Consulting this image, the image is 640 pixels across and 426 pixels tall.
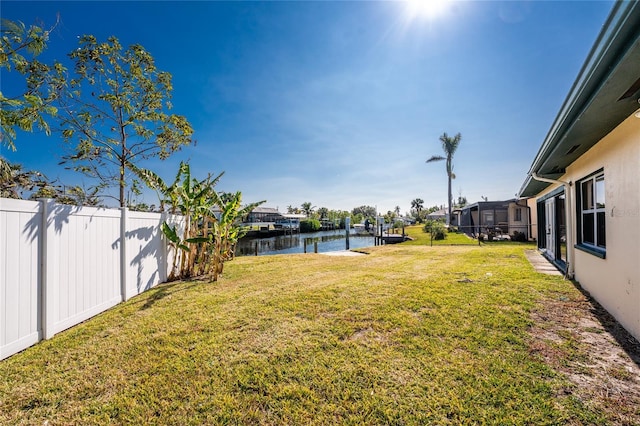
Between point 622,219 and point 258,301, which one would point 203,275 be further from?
point 622,219

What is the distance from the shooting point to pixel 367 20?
22.9 feet

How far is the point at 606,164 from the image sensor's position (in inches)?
158

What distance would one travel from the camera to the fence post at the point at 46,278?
2955 millimetres

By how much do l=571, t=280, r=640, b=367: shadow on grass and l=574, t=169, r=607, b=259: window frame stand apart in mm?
851

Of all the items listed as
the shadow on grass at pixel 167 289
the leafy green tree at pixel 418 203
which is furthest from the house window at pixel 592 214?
the leafy green tree at pixel 418 203

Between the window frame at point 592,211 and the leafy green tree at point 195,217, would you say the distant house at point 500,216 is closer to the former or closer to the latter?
the window frame at point 592,211

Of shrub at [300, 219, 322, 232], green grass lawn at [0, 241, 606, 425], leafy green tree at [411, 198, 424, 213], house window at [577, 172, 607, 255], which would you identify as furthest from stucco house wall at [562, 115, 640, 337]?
leafy green tree at [411, 198, 424, 213]

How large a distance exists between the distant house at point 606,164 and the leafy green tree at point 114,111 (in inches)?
326

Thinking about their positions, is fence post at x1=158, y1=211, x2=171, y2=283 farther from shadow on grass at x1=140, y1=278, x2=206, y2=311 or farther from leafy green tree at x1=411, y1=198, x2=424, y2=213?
leafy green tree at x1=411, y1=198, x2=424, y2=213

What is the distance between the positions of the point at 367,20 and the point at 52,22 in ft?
22.6

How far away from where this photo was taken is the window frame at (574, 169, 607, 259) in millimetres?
4344

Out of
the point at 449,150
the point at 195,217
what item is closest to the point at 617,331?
the point at 195,217

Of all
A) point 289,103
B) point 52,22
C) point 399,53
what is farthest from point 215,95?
point 399,53

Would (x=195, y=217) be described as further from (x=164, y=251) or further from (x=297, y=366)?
(x=297, y=366)
